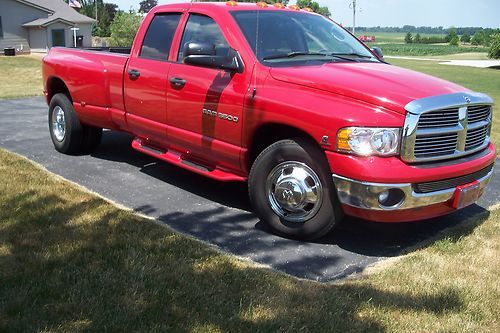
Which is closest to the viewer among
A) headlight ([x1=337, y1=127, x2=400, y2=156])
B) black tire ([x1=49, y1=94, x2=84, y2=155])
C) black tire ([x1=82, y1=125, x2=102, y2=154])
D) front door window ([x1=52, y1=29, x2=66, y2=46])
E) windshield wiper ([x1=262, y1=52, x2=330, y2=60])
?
headlight ([x1=337, y1=127, x2=400, y2=156])

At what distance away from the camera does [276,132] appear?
4629 mm

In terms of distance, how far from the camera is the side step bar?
5.04m

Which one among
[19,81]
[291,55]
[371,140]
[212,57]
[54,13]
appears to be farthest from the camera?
[54,13]

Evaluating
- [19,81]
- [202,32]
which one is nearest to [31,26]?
[19,81]

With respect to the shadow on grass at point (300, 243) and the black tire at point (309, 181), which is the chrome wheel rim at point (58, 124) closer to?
the shadow on grass at point (300, 243)

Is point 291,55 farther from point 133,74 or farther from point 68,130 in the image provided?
point 68,130

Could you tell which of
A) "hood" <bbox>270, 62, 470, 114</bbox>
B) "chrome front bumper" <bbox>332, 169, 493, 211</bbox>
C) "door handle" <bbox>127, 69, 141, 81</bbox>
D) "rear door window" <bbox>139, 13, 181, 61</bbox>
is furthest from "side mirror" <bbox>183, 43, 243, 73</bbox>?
"chrome front bumper" <bbox>332, 169, 493, 211</bbox>

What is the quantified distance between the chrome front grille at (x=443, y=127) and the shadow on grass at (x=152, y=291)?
1047 millimetres

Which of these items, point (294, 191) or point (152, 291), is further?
point (294, 191)

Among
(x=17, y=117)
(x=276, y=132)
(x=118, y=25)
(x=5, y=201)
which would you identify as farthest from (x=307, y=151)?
(x=118, y=25)

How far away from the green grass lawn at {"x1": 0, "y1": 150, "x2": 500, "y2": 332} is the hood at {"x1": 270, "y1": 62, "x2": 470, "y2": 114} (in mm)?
1277

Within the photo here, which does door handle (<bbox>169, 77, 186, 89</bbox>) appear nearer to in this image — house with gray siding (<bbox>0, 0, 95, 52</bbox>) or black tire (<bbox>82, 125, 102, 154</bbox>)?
black tire (<bbox>82, 125, 102, 154</bbox>)

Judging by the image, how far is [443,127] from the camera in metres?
4.11

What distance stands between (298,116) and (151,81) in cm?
195
